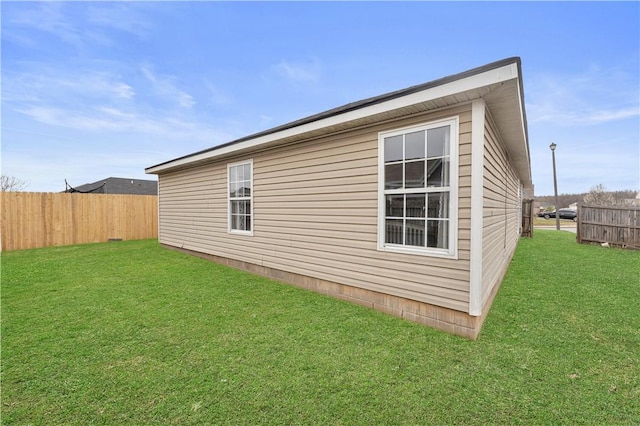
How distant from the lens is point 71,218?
32.6 feet

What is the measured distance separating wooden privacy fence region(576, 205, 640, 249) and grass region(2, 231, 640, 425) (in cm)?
635

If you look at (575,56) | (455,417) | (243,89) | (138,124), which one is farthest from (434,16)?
(138,124)

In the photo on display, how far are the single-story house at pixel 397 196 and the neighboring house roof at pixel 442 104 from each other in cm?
1

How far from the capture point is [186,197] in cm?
797

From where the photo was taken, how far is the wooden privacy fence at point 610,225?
8.84 meters

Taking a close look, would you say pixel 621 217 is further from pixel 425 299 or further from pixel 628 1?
pixel 425 299

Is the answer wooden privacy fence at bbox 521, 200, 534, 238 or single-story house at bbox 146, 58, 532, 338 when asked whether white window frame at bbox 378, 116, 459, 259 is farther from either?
wooden privacy fence at bbox 521, 200, 534, 238

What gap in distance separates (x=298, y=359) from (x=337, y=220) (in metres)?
2.13

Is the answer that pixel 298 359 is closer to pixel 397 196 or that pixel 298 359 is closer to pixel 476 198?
pixel 397 196

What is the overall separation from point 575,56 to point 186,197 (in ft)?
41.9

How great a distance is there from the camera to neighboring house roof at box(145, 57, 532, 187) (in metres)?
2.62

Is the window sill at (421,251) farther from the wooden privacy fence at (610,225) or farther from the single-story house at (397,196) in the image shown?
the wooden privacy fence at (610,225)

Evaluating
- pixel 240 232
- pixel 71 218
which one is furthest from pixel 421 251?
pixel 71 218

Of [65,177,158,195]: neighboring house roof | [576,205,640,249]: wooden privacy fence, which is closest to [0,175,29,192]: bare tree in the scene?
[65,177,158,195]: neighboring house roof
